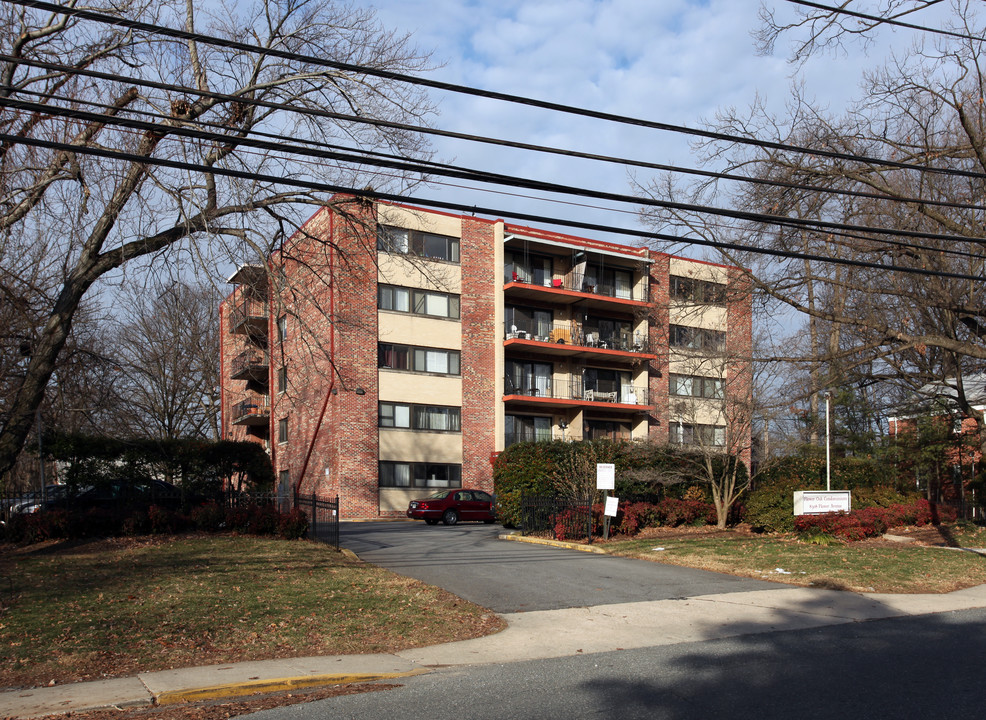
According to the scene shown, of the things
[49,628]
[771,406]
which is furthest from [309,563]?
[771,406]

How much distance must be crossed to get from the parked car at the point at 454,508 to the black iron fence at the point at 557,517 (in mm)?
8217

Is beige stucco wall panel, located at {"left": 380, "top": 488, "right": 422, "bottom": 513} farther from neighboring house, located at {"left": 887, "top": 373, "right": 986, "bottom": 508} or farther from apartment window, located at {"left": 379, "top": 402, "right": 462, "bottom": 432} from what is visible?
neighboring house, located at {"left": 887, "top": 373, "right": 986, "bottom": 508}

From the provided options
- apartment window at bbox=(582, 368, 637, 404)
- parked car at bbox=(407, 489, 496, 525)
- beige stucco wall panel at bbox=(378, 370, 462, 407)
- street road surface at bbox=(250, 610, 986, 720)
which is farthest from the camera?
apartment window at bbox=(582, 368, 637, 404)

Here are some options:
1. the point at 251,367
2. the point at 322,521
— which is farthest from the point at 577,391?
the point at 322,521

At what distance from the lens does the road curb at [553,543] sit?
20.8 m

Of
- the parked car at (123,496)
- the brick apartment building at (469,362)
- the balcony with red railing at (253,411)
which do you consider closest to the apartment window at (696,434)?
the brick apartment building at (469,362)

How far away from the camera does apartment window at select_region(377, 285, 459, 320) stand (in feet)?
122

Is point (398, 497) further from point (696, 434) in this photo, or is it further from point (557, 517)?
point (557, 517)

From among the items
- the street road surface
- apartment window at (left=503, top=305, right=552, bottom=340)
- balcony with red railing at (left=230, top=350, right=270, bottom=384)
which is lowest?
the street road surface

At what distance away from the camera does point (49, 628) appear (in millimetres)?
10461

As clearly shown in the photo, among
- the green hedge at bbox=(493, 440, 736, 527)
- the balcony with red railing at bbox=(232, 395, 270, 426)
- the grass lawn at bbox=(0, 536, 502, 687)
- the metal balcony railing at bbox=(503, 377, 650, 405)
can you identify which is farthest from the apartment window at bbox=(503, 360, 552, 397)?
the grass lawn at bbox=(0, 536, 502, 687)

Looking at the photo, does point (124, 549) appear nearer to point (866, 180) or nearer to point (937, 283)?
point (866, 180)

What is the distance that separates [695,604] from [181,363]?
3567 cm

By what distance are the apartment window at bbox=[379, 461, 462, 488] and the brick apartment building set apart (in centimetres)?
6
